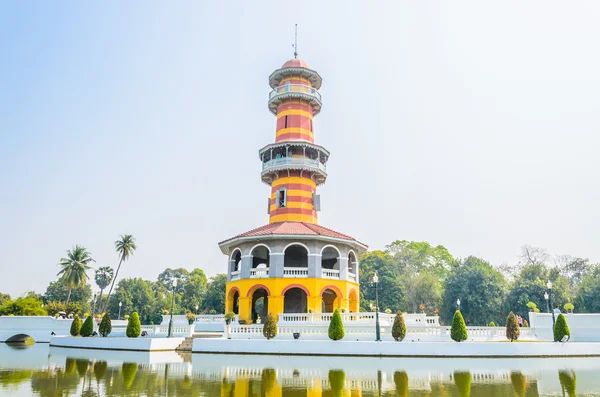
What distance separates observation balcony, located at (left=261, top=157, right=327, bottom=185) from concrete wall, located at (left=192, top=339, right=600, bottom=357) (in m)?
15.4

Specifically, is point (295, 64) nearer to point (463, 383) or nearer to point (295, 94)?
point (295, 94)

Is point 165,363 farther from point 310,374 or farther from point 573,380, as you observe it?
point 573,380

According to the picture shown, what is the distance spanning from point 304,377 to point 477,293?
37664 mm

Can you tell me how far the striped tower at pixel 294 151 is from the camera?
3462 centimetres

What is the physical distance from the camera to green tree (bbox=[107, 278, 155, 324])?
7075 centimetres

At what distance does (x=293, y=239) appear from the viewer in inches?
1224

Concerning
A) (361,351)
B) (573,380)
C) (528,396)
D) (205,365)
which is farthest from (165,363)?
(573,380)

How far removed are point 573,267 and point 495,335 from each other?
43628 millimetres

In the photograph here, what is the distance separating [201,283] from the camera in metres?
74.5

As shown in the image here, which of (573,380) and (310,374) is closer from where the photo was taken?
(573,380)

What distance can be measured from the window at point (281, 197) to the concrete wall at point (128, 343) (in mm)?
13495

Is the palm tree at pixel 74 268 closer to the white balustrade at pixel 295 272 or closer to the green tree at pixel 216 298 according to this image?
the green tree at pixel 216 298

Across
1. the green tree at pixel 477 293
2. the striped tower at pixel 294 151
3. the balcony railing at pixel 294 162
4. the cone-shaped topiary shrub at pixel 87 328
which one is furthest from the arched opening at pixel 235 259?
the green tree at pixel 477 293

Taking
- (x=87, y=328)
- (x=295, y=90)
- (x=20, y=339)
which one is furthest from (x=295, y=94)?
(x=20, y=339)
